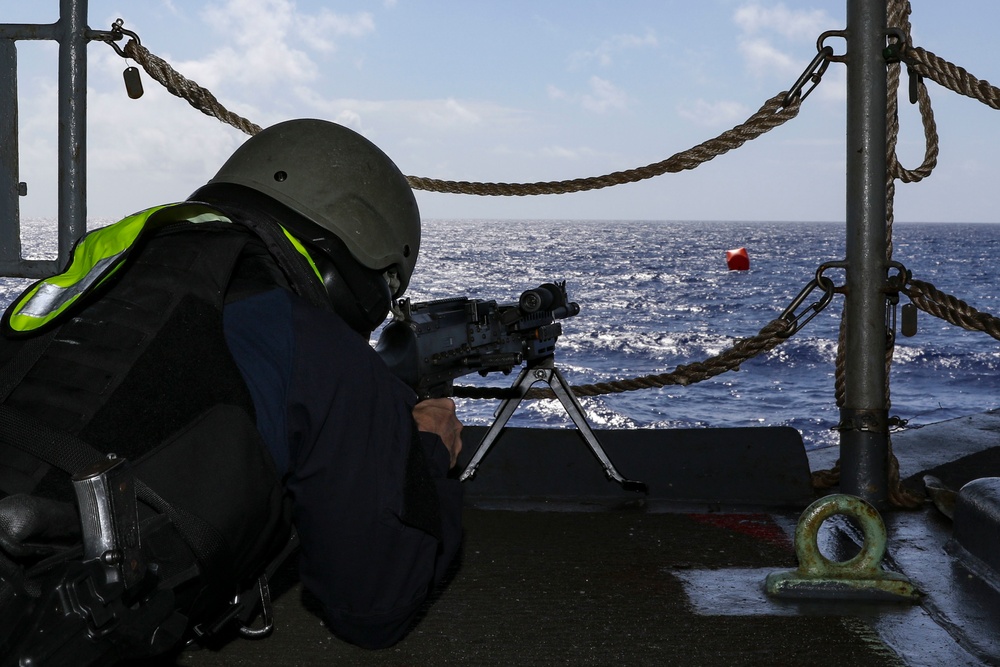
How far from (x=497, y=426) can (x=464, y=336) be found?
63 cm

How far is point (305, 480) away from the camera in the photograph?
64.7 inches

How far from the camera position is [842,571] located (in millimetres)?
2955

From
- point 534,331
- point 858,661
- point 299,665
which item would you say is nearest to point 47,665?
point 299,665

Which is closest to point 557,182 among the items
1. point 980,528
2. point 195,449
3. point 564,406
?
point 564,406

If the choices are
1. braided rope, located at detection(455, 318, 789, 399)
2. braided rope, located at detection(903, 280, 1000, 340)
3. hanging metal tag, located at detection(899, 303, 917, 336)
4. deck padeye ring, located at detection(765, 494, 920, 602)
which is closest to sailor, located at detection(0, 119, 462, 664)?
deck padeye ring, located at detection(765, 494, 920, 602)

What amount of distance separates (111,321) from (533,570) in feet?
6.46

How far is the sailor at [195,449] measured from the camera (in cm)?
136

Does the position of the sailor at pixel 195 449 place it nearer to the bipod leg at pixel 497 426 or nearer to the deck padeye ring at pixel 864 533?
the deck padeye ring at pixel 864 533

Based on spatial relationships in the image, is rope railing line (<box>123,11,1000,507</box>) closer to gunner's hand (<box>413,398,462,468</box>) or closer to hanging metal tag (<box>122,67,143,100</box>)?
hanging metal tag (<box>122,67,143,100</box>)

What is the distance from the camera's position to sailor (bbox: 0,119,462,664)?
4.47 feet

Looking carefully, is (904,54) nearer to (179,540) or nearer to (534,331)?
(534,331)

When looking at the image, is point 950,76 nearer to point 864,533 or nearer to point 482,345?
point 864,533

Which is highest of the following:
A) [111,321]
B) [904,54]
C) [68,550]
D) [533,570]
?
[904,54]

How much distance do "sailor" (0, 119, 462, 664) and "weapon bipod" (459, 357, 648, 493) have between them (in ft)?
6.69
